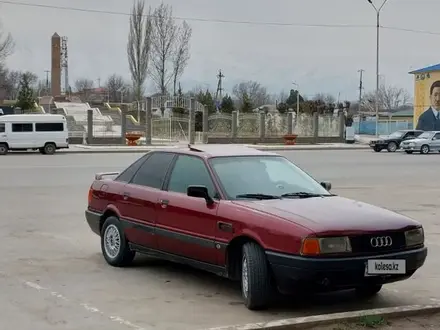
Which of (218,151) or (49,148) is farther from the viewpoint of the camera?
(49,148)

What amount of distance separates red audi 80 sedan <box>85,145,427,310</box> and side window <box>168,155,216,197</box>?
14 millimetres

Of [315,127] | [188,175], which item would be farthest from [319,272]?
[315,127]

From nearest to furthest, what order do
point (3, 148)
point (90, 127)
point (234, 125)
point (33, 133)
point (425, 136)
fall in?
point (3, 148) → point (33, 133) → point (425, 136) → point (90, 127) → point (234, 125)

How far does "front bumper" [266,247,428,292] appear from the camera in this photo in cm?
600

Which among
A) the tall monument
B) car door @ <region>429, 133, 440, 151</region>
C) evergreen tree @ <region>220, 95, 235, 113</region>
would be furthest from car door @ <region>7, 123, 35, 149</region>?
the tall monument

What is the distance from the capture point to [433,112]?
64750 mm

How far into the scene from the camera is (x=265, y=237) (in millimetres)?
6301

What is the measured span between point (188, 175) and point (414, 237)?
2.51 m

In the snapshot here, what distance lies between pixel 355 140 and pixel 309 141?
213 inches

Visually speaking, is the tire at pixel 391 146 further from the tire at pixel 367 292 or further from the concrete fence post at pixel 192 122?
the tire at pixel 367 292

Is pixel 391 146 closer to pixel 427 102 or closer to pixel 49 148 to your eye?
pixel 427 102

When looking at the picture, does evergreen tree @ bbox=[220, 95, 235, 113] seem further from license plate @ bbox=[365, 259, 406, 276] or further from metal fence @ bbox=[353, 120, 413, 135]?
license plate @ bbox=[365, 259, 406, 276]

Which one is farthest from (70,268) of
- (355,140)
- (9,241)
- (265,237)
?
(355,140)

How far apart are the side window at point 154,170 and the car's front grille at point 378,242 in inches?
104
